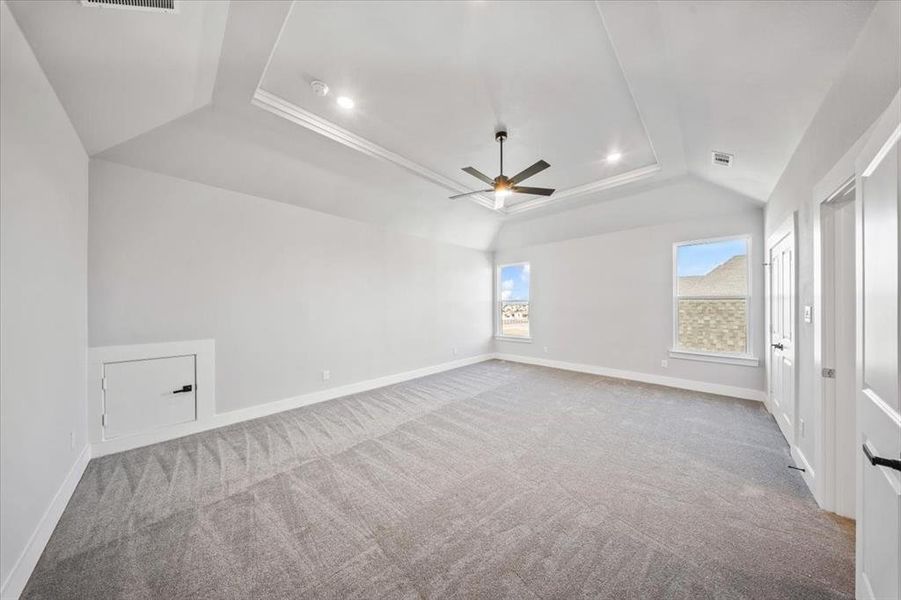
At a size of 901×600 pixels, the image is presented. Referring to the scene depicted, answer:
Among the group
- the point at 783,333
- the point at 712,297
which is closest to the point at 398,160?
the point at 783,333

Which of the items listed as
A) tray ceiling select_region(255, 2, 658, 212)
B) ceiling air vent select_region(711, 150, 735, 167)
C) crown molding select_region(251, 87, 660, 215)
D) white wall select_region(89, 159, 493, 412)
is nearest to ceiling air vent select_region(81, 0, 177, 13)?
tray ceiling select_region(255, 2, 658, 212)

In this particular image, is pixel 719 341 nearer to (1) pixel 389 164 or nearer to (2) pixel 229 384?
(1) pixel 389 164

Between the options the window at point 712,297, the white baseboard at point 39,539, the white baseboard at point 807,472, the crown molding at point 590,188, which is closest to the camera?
the white baseboard at point 39,539

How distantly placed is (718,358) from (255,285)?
20.5 feet

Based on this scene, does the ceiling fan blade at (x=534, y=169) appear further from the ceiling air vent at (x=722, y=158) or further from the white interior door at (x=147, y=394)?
the white interior door at (x=147, y=394)

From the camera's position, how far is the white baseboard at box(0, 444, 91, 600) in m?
1.44

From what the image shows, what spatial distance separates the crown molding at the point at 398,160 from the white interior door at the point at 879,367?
9.99 feet

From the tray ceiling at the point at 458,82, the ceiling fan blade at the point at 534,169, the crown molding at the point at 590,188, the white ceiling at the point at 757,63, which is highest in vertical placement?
the tray ceiling at the point at 458,82

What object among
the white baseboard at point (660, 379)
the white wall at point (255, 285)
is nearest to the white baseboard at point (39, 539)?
the white wall at point (255, 285)

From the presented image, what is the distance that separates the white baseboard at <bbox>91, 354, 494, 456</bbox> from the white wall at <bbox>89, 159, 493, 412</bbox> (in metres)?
0.09

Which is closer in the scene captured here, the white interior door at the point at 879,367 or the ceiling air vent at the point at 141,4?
the white interior door at the point at 879,367

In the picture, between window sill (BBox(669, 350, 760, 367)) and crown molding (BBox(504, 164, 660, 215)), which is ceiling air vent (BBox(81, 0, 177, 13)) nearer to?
crown molding (BBox(504, 164, 660, 215))

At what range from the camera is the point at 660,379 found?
16.3 feet

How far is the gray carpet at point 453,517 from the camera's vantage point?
60.4 inches
